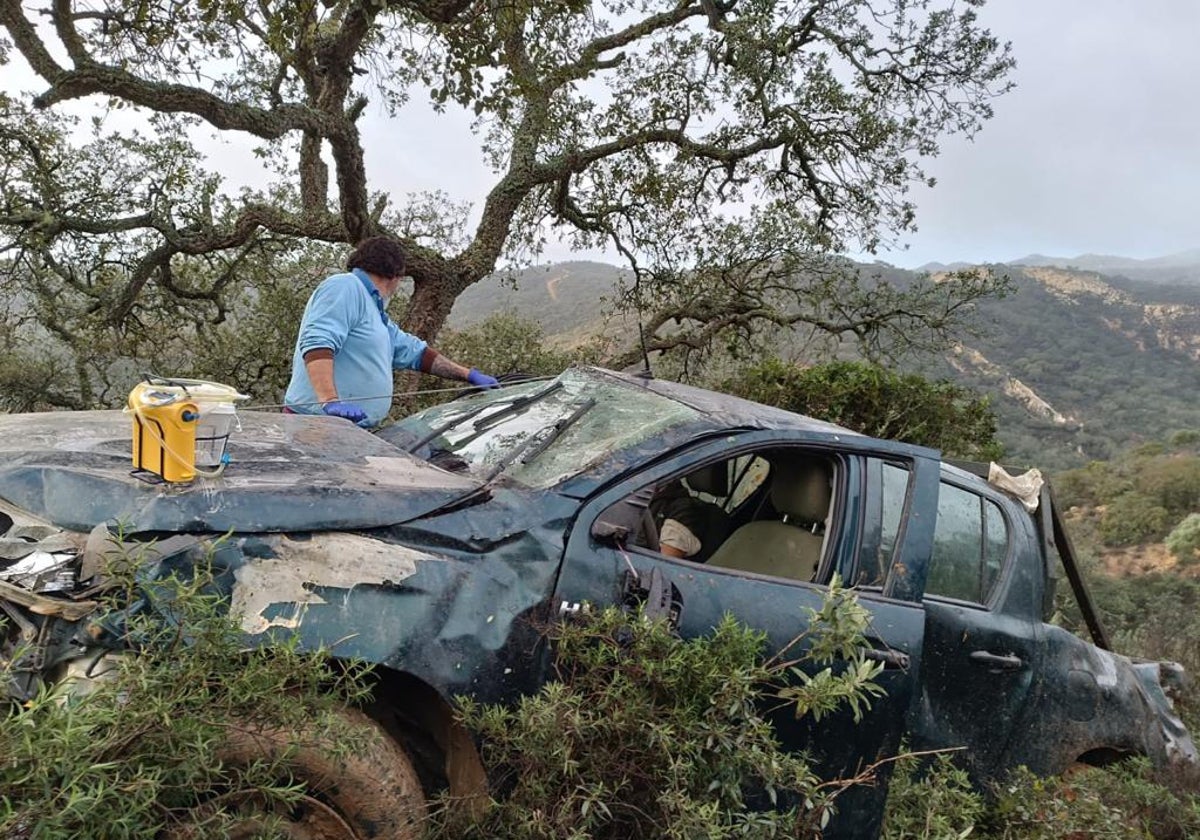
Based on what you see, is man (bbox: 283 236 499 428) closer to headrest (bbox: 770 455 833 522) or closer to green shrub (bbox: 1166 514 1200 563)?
headrest (bbox: 770 455 833 522)

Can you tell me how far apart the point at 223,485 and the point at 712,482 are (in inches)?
93.8

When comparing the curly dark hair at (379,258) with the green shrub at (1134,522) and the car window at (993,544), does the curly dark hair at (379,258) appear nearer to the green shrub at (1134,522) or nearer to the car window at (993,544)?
the car window at (993,544)

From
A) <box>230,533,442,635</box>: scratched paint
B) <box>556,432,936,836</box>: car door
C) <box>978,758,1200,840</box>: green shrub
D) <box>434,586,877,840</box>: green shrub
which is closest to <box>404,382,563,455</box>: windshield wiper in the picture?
<box>556,432,936,836</box>: car door

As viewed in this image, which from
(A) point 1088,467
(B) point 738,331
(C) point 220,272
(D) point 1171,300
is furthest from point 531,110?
(D) point 1171,300

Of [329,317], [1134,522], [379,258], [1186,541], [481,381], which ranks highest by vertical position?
[379,258]

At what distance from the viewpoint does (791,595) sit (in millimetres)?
2625

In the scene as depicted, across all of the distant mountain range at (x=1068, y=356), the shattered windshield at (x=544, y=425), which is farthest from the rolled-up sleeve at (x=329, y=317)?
the distant mountain range at (x=1068, y=356)

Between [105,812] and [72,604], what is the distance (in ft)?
1.71

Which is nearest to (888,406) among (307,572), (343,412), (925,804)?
(925,804)

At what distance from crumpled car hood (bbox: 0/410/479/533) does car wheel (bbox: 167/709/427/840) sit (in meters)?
0.52

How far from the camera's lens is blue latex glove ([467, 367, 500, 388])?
4254 mm

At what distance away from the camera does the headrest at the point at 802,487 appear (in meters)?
3.17

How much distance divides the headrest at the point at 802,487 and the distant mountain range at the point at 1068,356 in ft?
63.6

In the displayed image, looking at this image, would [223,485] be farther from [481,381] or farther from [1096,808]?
[1096,808]
